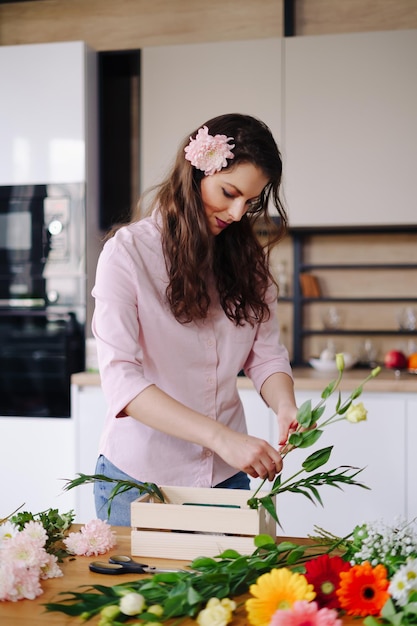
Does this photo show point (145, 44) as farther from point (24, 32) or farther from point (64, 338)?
point (64, 338)

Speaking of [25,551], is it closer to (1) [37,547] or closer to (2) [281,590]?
(1) [37,547]

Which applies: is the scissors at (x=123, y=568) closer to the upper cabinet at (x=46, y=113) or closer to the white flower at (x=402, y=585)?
the white flower at (x=402, y=585)

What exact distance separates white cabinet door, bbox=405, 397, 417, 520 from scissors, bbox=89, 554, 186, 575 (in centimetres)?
197

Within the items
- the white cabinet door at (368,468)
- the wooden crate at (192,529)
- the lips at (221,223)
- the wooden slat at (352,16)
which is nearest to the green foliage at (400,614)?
the wooden crate at (192,529)

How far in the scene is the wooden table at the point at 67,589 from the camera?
3.26ft

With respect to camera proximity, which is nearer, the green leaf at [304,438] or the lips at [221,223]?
the green leaf at [304,438]

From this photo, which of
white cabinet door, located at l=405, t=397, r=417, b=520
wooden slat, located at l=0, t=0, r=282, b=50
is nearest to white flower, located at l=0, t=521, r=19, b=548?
white cabinet door, located at l=405, t=397, r=417, b=520

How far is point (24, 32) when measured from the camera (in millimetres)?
4117

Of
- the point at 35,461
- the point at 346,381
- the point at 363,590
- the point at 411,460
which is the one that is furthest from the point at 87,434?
the point at 363,590

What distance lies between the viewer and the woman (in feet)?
4.96

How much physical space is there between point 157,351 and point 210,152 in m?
0.43

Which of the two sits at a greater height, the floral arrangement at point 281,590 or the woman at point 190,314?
the woman at point 190,314

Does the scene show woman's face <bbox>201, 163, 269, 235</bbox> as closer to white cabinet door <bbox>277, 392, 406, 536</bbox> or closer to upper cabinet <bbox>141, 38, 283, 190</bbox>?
white cabinet door <bbox>277, 392, 406, 536</bbox>

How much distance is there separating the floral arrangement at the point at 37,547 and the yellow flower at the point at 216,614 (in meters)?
0.26
